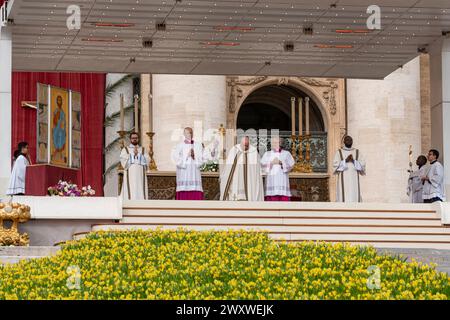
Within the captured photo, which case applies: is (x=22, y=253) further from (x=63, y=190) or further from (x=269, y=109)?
(x=269, y=109)

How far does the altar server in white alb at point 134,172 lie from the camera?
3025 cm

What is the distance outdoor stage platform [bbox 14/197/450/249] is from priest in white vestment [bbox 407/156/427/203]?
12.2ft

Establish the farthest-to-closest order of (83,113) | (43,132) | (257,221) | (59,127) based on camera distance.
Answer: (83,113), (59,127), (43,132), (257,221)

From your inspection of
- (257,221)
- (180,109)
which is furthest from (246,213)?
(180,109)

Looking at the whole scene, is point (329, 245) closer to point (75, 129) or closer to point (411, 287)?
point (411, 287)

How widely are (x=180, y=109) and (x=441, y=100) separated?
8.02 meters

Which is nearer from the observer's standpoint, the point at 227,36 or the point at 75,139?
the point at 75,139

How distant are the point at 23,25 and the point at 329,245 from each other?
1103cm

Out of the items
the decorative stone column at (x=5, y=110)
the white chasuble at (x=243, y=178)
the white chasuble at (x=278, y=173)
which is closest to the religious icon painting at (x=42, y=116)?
the decorative stone column at (x=5, y=110)

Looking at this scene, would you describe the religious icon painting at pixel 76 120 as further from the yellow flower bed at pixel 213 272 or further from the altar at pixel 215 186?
the yellow flower bed at pixel 213 272

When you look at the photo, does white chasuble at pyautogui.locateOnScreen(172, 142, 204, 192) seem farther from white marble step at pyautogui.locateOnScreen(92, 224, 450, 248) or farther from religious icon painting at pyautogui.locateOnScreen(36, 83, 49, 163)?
white marble step at pyautogui.locateOnScreen(92, 224, 450, 248)

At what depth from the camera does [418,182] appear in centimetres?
3008

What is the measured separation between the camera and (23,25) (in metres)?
29.2
